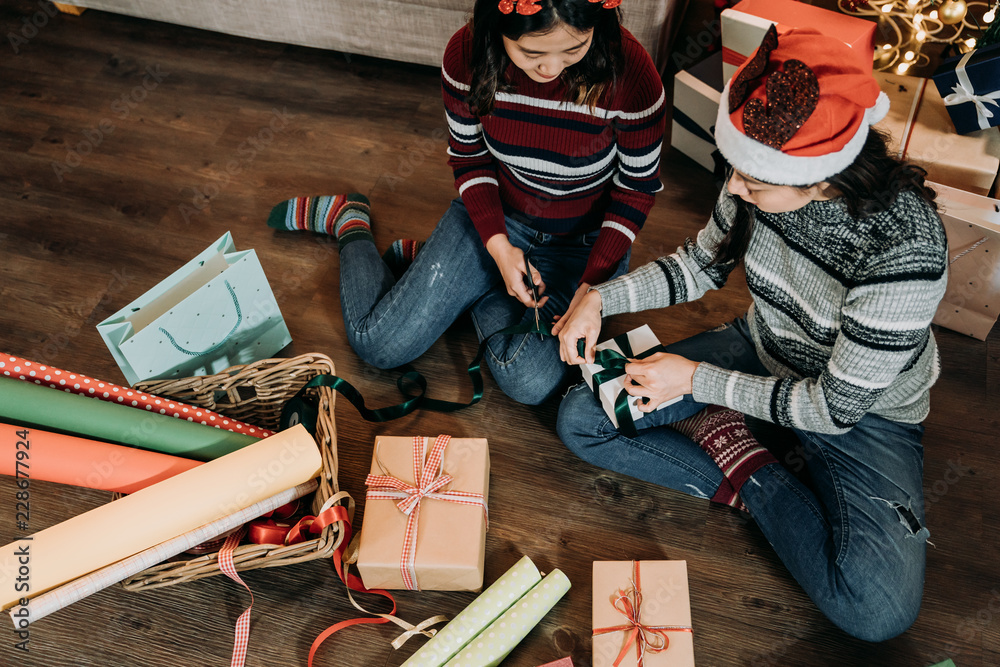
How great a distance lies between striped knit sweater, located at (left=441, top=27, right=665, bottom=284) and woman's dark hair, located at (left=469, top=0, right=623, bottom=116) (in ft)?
0.10

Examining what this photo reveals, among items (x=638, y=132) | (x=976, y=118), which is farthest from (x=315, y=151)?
(x=976, y=118)

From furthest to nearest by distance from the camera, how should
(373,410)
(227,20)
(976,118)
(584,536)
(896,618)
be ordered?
(227,20) < (976,118) < (373,410) < (584,536) < (896,618)

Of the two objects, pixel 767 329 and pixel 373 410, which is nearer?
pixel 767 329

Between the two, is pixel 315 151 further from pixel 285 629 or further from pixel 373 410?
pixel 285 629

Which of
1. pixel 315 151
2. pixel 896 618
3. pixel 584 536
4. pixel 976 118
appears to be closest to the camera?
pixel 896 618

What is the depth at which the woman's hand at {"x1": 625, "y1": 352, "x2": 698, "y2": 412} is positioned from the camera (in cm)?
127

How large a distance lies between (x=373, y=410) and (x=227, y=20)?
155cm

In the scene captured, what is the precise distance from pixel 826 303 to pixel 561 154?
1.83 feet

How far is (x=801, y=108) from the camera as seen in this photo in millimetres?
888

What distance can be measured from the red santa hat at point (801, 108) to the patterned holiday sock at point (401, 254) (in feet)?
3.12

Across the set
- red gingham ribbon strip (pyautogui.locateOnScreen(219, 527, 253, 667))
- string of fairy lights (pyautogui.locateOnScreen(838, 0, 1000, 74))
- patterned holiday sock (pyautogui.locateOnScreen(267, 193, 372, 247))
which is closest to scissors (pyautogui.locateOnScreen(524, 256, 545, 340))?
patterned holiday sock (pyautogui.locateOnScreen(267, 193, 372, 247))

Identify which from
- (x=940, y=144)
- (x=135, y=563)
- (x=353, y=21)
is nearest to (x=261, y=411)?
(x=135, y=563)

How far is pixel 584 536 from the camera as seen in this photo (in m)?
1.42

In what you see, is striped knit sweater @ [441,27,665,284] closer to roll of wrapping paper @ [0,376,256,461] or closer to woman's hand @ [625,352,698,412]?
woman's hand @ [625,352,698,412]
